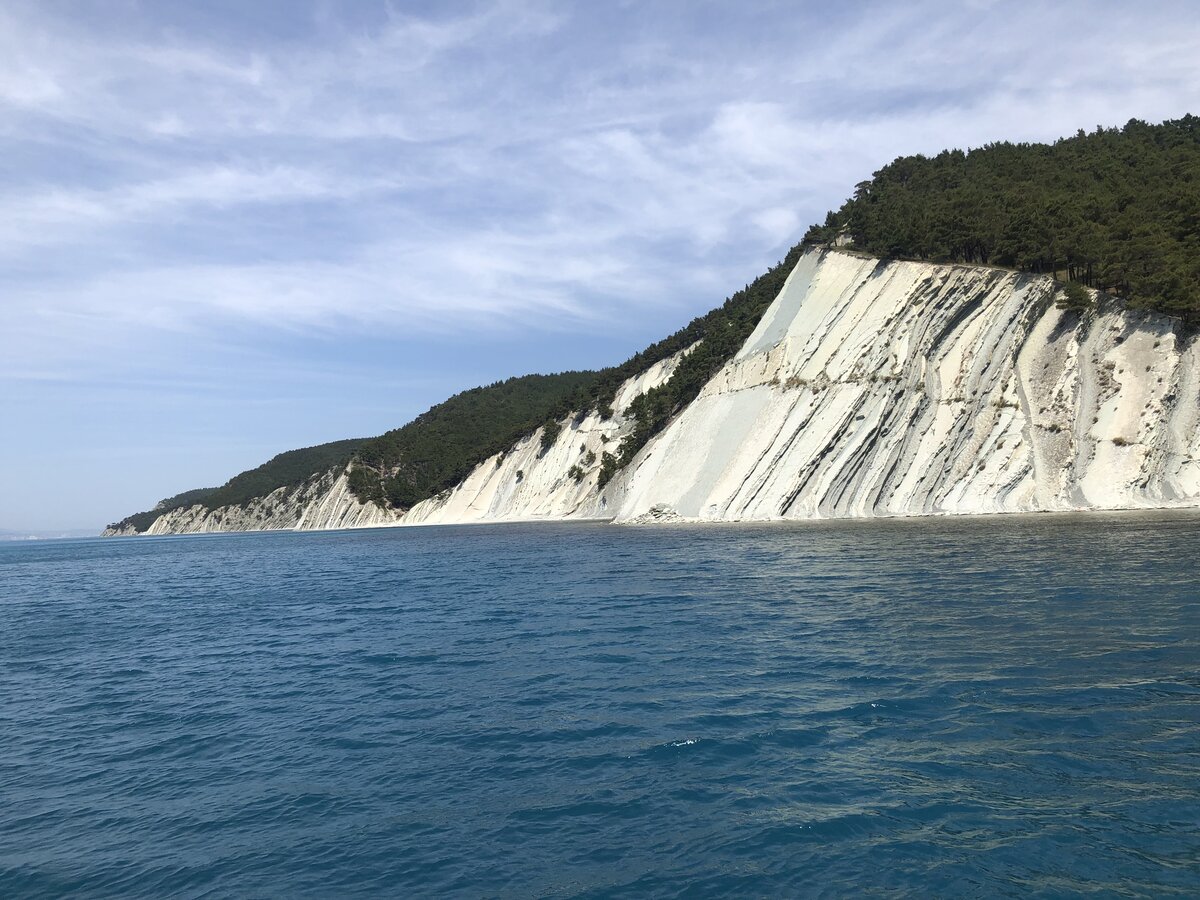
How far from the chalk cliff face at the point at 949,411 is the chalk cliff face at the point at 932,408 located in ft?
0.31

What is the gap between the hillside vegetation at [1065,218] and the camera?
51094mm

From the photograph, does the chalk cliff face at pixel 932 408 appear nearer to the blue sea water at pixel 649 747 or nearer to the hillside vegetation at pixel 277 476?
the blue sea water at pixel 649 747

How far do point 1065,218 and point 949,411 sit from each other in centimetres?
1620

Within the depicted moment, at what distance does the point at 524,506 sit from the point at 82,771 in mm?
83633

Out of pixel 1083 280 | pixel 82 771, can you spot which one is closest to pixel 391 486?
pixel 1083 280

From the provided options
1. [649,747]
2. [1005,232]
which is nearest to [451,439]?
[1005,232]

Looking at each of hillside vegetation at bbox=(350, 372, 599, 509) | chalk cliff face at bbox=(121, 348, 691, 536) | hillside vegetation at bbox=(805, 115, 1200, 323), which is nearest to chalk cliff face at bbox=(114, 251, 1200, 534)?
hillside vegetation at bbox=(805, 115, 1200, 323)

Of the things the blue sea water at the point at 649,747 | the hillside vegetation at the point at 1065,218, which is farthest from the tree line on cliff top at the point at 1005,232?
the blue sea water at the point at 649,747

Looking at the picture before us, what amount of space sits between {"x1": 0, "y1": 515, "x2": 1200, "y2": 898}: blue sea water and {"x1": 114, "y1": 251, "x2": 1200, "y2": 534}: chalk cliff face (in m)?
26.6

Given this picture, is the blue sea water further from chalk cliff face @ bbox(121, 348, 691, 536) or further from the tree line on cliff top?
chalk cliff face @ bbox(121, 348, 691, 536)

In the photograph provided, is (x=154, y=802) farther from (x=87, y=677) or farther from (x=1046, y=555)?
(x=1046, y=555)

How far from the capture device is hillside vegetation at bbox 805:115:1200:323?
5109cm

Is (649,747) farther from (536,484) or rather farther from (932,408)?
(536,484)

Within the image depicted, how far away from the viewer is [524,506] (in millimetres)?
95250
